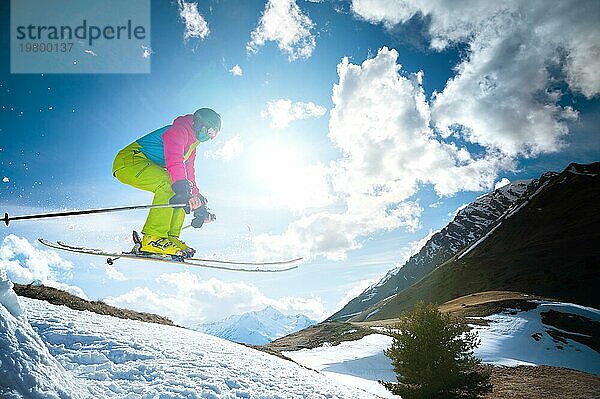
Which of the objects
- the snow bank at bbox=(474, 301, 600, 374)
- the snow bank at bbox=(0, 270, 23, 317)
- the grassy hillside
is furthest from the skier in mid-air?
the grassy hillside

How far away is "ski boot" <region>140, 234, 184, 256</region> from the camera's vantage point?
830 centimetres

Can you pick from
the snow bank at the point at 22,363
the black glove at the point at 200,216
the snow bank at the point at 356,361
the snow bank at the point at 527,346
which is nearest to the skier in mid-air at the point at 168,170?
the black glove at the point at 200,216

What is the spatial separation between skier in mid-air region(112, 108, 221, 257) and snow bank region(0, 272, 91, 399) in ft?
10.5

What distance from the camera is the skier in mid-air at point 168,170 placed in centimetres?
720

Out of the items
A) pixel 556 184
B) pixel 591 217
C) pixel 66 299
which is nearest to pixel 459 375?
pixel 66 299

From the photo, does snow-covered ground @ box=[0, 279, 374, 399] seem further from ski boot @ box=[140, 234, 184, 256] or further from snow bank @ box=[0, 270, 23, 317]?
ski boot @ box=[140, 234, 184, 256]

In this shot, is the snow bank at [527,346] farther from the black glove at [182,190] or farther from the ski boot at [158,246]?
Answer: the black glove at [182,190]

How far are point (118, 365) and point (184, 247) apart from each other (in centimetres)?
273

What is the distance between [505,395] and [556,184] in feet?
482

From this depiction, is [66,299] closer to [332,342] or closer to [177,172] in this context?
[177,172]

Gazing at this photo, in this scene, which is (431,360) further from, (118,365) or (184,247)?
(118,365)

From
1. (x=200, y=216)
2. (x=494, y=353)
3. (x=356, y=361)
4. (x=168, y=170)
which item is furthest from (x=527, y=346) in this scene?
(x=168, y=170)

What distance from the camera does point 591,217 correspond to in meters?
106

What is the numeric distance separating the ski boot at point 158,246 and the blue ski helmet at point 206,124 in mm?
2611
